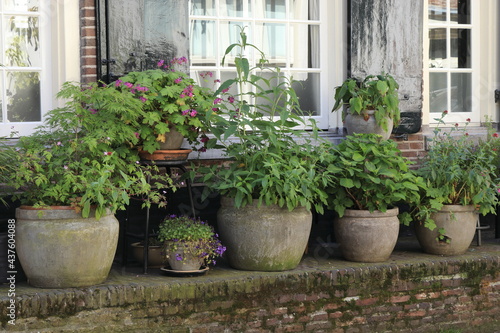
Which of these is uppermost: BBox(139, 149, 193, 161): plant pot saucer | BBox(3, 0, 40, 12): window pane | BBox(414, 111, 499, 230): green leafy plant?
BBox(3, 0, 40, 12): window pane

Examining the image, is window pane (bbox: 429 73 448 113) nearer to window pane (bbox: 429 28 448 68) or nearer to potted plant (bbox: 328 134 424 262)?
window pane (bbox: 429 28 448 68)

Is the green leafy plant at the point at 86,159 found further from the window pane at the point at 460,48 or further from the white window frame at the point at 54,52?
the window pane at the point at 460,48

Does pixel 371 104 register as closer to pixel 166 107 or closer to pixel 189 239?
pixel 166 107

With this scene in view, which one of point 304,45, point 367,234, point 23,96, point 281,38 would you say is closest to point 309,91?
point 304,45

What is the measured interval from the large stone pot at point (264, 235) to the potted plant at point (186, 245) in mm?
165

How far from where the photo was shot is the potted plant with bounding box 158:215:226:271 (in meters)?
5.75

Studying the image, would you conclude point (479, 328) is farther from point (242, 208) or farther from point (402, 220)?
point (242, 208)

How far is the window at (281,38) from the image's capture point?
274 inches

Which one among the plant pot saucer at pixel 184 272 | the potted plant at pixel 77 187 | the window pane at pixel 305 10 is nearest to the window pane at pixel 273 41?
the window pane at pixel 305 10

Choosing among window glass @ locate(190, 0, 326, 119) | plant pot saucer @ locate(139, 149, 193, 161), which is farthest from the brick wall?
window glass @ locate(190, 0, 326, 119)

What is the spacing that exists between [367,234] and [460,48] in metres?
2.70

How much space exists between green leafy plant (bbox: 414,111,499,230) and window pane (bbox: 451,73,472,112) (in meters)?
1.15

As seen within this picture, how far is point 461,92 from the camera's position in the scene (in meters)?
8.12

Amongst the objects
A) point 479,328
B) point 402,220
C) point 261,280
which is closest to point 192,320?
point 261,280
